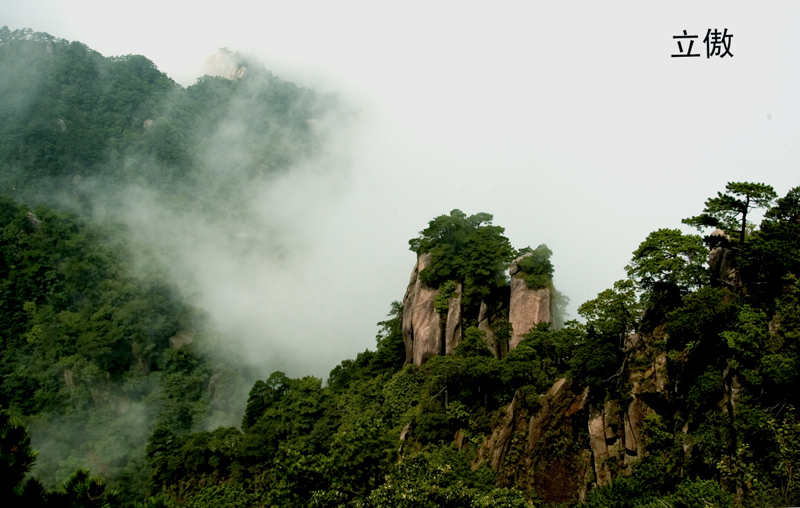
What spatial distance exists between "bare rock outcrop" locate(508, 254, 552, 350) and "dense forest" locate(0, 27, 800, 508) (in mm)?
126

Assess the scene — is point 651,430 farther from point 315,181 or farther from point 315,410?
point 315,181

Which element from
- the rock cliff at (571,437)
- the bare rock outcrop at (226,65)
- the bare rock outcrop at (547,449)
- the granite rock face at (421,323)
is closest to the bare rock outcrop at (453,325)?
the granite rock face at (421,323)

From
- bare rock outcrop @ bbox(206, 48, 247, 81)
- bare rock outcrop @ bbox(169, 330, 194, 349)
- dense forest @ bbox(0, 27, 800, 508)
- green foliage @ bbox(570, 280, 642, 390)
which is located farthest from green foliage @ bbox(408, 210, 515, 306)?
bare rock outcrop @ bbox(206, 48, 247, 81)

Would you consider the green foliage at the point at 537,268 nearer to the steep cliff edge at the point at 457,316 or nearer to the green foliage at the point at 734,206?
the steep cliff edge at the point at 457,316

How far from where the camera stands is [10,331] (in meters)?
65.8

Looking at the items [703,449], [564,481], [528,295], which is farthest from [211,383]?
[703,449]

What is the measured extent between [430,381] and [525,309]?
795cm

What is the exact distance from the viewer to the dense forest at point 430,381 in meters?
20.3

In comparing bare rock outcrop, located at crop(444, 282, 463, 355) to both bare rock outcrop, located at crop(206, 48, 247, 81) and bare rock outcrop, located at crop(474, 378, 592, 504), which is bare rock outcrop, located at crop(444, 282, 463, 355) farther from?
bare rock outcrop, located at crop(206, 48, 247, 81)

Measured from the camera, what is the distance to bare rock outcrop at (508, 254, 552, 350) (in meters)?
36.7

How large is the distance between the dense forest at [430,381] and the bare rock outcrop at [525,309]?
0.13 meters

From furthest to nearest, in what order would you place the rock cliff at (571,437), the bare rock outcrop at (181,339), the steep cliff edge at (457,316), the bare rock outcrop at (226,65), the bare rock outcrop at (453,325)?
1. the bare rock outcrop at (226,65)
2. the bare rock outcrop at (181,339)
3. the bare rock outcrop at (453,325)
4. the steep cliff edge at (457,316)
5. the rock cliff at (571,437)

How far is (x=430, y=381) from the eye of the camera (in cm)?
3331

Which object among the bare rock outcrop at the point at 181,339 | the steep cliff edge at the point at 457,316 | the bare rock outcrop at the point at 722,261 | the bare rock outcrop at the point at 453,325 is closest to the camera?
the bare rock outcrop at the point at 722,261
